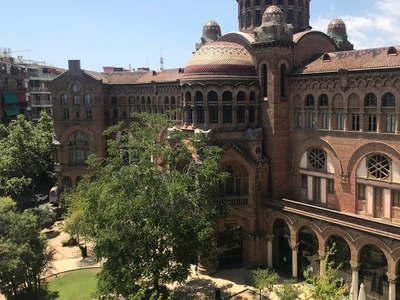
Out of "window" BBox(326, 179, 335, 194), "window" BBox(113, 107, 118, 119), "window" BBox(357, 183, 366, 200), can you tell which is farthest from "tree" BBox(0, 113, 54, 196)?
"window" BBox(357, 183, 366, 200)

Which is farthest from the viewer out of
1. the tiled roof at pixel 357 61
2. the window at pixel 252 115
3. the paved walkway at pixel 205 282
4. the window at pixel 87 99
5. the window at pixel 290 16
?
the window at pixel 87 99

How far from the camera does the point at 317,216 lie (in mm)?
31328

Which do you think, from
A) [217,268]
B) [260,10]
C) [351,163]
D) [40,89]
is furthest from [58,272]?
[40,89]

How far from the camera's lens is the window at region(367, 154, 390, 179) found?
2978cm

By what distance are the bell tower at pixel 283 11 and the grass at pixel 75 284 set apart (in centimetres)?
3092

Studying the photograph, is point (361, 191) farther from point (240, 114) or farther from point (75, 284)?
point (75, 284)

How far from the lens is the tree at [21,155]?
4688cm

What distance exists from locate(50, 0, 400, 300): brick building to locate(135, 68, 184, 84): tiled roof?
955cm

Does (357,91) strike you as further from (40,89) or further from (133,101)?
(40,89)

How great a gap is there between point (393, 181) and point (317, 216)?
20.0 feet

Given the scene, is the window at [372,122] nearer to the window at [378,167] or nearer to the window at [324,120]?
the window at [378,167]

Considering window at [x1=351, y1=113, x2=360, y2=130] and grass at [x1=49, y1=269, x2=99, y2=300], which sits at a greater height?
window at [x1=351, y1=113, x2=360, y2=130]

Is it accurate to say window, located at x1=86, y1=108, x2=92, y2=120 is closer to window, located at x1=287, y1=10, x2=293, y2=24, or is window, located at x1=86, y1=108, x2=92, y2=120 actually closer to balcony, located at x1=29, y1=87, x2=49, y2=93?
window, located at x1=287, y1=10, x2=293, y2=24

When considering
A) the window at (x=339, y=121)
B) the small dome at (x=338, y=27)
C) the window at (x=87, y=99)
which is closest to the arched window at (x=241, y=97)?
the window at (x=339, y=121)
